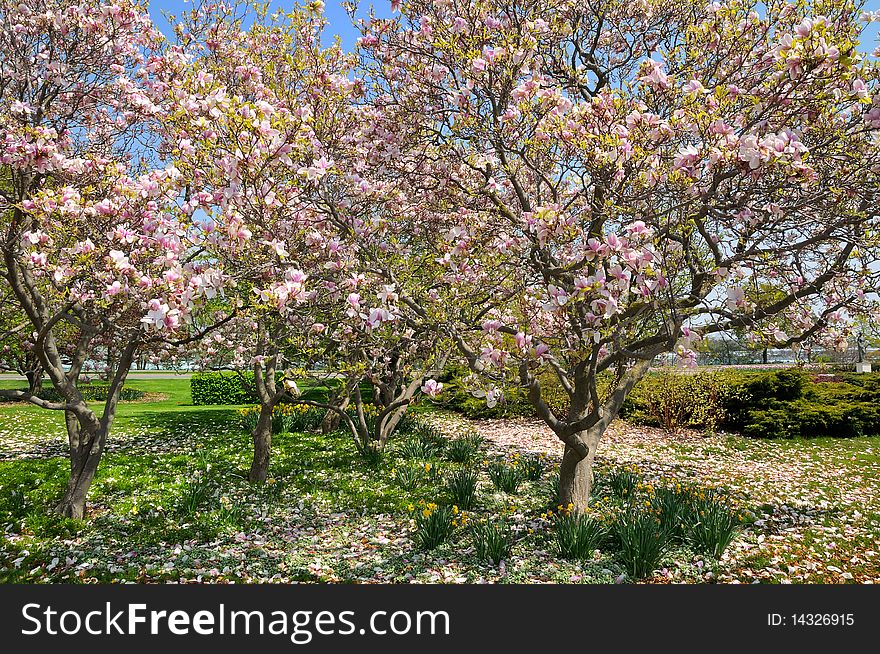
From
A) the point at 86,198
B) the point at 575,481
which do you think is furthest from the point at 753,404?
the point at 86,198

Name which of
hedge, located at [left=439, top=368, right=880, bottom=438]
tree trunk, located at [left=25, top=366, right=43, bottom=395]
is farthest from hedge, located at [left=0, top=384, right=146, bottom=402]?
hedge, located at [left=439, top=368, right=880, bottom=438]

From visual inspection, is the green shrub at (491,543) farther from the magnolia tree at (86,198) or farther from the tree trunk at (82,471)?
the tree trunk at (82,471)

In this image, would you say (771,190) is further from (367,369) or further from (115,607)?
(115,607)

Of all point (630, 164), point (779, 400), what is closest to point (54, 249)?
point (630, 164)

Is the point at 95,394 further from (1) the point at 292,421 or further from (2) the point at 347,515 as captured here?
(2) the point at 347,515

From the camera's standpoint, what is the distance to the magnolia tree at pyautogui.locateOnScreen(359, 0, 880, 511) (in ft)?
11.6

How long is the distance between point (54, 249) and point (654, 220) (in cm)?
482

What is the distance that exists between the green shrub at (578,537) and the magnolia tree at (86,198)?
153 inches

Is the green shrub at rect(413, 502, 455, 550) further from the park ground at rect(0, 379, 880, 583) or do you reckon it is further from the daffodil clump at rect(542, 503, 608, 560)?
the daffodil clump at rect(542, 503, 608, 560)

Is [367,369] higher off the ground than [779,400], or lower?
higher

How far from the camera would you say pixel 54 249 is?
15.5ft

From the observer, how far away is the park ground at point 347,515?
526cm

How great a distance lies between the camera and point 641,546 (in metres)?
5.01

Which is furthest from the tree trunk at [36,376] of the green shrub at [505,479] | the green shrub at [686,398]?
the green shrub at [686,398]
